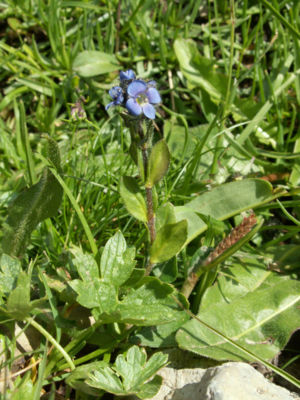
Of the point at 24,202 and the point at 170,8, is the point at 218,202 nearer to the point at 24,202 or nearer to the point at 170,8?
the point at 24,202

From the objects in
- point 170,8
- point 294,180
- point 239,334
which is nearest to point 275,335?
point 239,334

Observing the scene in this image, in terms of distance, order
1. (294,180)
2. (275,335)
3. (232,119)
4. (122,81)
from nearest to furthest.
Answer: (122,81) → (275,335) → (294,180) → (232,119)

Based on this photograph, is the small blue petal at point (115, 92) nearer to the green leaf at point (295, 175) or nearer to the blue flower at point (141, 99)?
the blue flower at point (141, 99)

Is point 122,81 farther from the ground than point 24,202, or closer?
farther from the ground

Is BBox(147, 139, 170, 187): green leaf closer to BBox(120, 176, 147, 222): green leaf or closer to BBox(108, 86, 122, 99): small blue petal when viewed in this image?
BBox(120, 176, 147, 222): green leaf

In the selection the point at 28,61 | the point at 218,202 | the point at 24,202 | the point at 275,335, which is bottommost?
the point at 275,335

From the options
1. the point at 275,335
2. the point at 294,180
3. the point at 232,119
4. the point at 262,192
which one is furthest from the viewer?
the point at 232,119

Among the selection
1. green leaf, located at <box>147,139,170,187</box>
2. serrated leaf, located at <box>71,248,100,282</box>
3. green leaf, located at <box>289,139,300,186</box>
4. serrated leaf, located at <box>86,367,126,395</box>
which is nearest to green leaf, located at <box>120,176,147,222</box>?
green leaf, located at <box>147,139,170,187</box>
